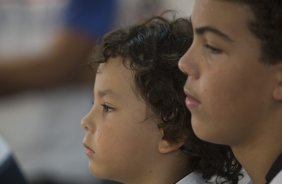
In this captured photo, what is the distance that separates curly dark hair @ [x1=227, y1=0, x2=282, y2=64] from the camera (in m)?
0.69

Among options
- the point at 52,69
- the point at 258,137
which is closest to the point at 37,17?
the point at 52,69

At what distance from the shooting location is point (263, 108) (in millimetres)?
722

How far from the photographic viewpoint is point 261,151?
746 mm

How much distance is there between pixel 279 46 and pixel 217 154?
0.23 meters

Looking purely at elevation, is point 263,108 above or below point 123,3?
above

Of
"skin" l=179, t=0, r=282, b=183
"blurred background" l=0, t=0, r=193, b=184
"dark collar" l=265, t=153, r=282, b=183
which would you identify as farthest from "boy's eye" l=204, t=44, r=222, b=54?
"blurred background" l=0, t=0, r=193, b=184

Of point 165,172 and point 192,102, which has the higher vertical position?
point 192,102

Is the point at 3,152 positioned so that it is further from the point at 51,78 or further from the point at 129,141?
the point at 51,78

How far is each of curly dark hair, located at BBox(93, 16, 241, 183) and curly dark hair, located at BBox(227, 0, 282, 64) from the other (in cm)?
18

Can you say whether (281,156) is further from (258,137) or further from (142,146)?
(142,146)

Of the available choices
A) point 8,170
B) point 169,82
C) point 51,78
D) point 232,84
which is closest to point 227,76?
point 232,84

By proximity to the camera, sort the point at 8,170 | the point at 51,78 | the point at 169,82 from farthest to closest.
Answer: the point at 51,78, the point at 8,170, the point at 169,82

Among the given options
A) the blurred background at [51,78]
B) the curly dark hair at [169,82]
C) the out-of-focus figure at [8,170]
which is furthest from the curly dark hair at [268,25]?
the blurred background at [51,78]

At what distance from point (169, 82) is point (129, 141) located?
9cm
